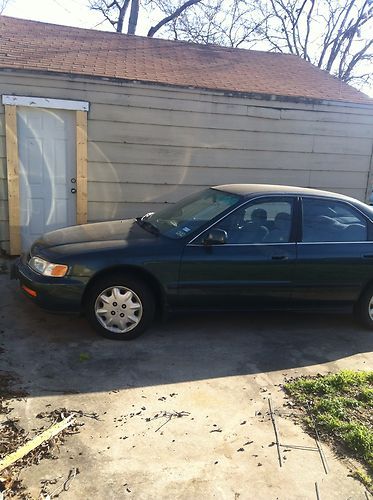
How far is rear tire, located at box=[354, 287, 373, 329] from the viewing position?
4.86 meters

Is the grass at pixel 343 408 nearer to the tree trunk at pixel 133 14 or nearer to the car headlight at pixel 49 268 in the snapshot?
the car headlight at pixel 49 268

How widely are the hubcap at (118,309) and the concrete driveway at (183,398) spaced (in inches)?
6.8

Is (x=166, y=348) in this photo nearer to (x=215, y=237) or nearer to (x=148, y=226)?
(x=215, y=237)

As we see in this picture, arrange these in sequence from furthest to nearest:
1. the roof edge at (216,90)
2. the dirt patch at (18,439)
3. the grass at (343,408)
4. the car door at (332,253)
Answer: the roof edge at (216,90) < the car door at (332,253) < the grass at (343,408) < the dirt patch at (18,439)

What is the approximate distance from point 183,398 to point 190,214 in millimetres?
2063

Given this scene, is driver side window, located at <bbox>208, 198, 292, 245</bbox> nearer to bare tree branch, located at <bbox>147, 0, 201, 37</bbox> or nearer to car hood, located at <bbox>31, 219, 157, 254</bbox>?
car hood, located at <bbox>31, 219, 157, 254</bbox>

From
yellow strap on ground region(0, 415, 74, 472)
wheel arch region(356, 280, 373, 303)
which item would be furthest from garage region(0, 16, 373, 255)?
yellow strap on ground region(0, 415, 74, 472)

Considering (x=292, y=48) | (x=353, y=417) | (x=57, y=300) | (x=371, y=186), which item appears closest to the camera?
(x=353, y=417)

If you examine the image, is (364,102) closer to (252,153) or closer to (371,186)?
(371,186)

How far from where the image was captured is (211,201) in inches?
193

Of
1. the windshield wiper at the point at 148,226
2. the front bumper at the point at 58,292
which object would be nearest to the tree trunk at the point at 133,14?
the windshield wiper at the point at 148,226

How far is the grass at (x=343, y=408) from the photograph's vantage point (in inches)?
112

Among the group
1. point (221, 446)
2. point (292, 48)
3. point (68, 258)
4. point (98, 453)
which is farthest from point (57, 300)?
point (292, 48)

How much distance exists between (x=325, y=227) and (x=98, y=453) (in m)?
3.15
